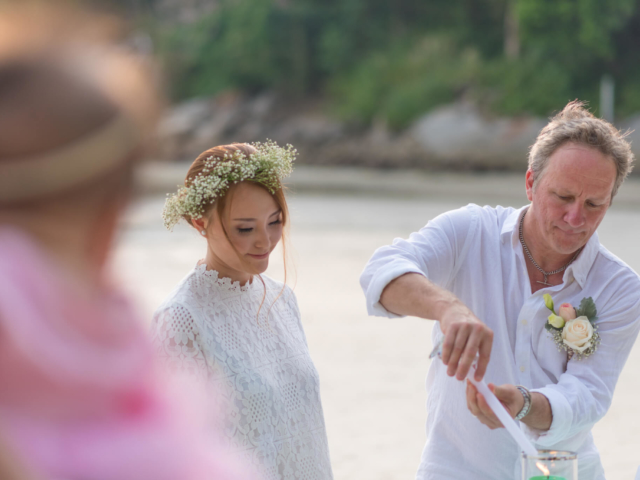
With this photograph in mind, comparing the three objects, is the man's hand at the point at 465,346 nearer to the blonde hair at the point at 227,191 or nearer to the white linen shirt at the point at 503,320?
the white linen shirt at the point at 503,320

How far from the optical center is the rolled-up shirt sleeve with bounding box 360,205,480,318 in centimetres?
226

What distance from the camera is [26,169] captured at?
701mm

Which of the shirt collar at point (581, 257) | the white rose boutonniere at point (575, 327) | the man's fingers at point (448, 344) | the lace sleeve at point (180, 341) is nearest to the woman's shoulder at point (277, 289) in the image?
the lace sleeve at point (180, 341)

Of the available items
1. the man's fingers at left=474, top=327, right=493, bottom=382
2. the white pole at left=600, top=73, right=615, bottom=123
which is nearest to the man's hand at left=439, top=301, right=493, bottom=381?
the man's fingers at left=474, top=327, right=493, bottom=382

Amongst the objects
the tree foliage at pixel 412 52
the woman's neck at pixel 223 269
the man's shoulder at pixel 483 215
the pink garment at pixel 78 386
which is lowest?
the pink garment at pixel 78 386

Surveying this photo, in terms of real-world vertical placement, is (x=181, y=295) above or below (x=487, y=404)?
above

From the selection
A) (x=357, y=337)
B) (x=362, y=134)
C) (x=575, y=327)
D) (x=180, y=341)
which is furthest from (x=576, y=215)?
(x=362, y=134)

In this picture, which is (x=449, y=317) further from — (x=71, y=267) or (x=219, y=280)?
(x=71, y=267)

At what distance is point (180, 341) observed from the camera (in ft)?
7.68

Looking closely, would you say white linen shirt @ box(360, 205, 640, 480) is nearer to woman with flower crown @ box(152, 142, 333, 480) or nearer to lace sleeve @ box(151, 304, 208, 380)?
woman with flower crown @ box(152, 142, 333, 480)

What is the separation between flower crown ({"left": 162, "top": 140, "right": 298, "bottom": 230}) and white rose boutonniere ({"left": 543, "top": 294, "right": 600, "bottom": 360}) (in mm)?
964

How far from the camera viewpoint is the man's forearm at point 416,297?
2.03 meters

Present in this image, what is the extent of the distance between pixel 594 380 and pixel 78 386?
1.90 m

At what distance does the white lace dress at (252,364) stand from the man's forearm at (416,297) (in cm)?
48
